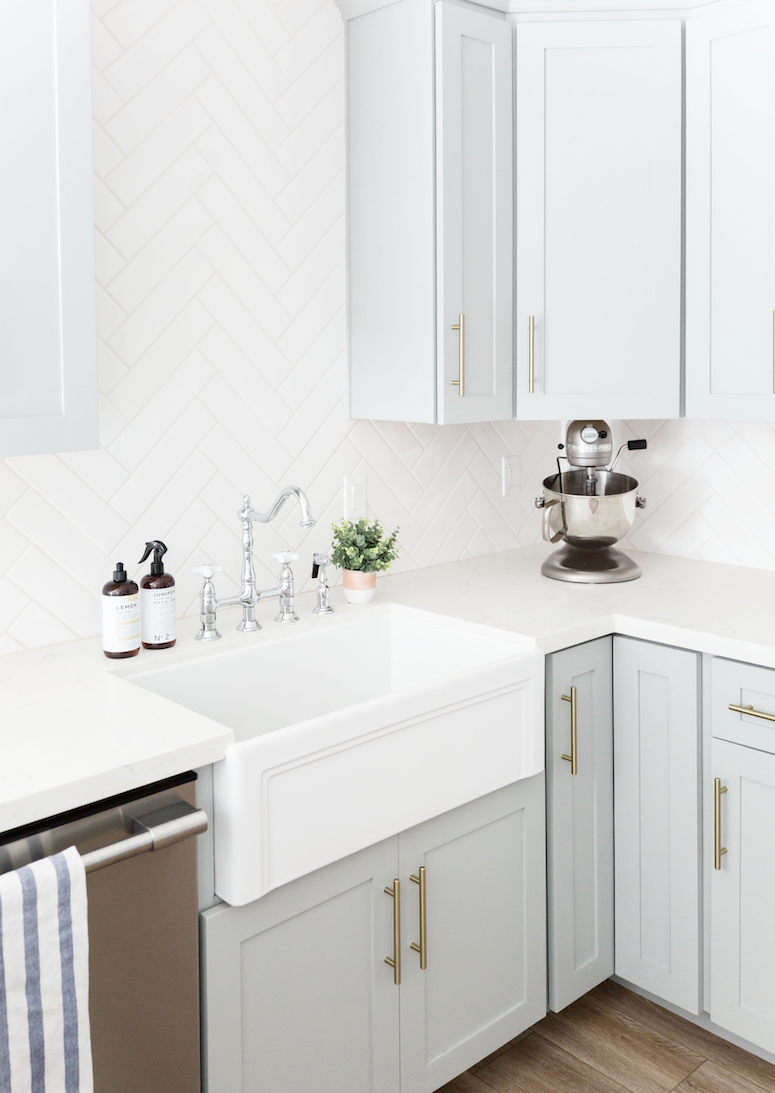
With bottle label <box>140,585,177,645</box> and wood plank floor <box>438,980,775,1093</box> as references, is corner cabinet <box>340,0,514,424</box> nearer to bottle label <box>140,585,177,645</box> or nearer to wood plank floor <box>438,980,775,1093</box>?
bottle label <box>140,585,177,645</box>

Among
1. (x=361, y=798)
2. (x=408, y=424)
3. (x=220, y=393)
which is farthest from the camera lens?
(x=408, y=424)

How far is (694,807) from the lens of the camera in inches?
77.1

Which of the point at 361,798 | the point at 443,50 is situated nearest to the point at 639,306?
the point at 443,50

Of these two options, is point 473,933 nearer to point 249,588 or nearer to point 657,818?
point 657,818

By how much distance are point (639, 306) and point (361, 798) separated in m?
1.32

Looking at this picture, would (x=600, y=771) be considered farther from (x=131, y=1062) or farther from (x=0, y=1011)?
(x=0, y=1011)

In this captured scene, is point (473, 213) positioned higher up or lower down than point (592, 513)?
higher up

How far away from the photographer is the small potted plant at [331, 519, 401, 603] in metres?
2.13

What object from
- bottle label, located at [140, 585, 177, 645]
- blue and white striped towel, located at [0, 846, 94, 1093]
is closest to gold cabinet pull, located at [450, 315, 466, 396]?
bottle label, located at [140, 585, 177, 645]

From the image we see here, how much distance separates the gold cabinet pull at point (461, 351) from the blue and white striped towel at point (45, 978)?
4.33 ft

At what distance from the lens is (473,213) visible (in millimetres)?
2133

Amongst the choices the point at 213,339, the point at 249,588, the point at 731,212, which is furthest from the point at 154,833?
the point at 731,212

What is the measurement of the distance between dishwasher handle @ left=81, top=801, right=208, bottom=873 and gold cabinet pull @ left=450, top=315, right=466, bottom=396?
115 cm

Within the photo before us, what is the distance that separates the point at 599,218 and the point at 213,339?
0.91 meters
